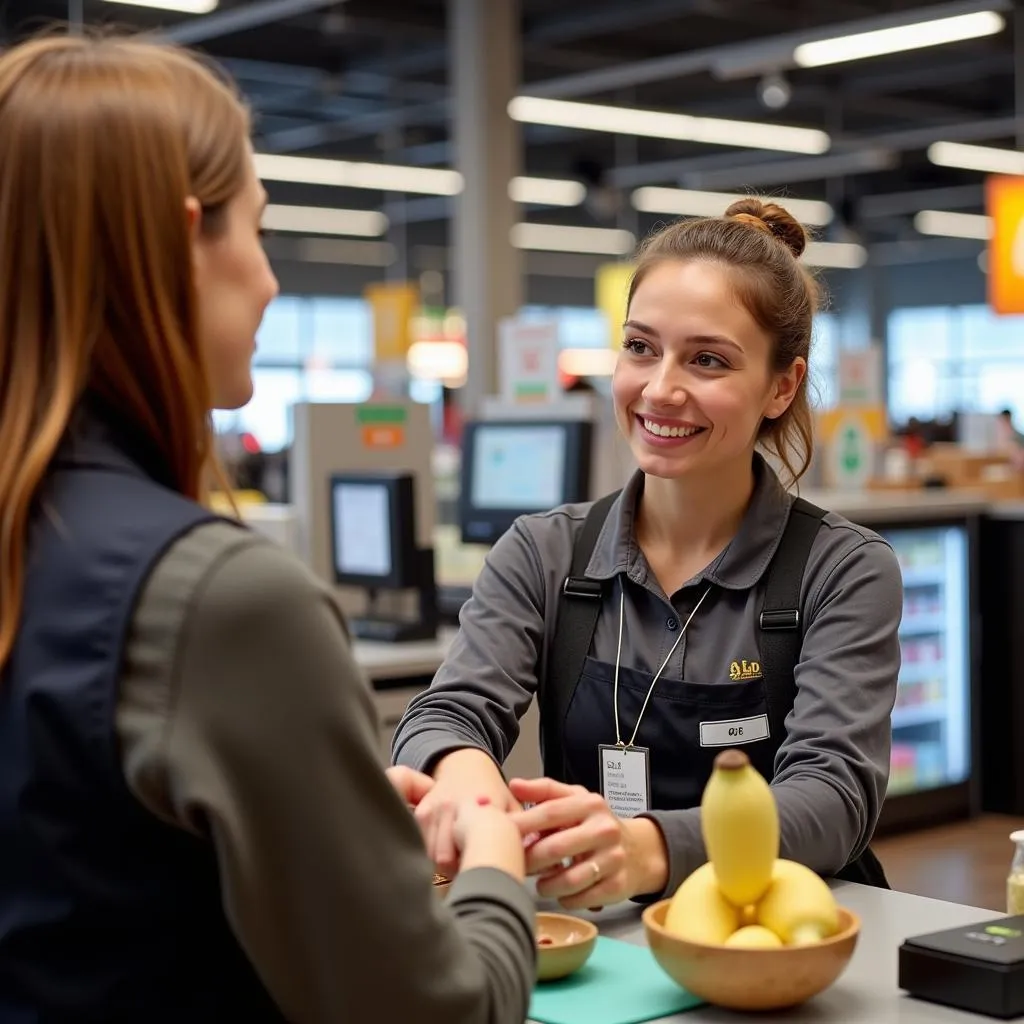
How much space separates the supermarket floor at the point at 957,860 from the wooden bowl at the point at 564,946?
11.3 ft

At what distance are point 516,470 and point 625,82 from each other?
7141 mm

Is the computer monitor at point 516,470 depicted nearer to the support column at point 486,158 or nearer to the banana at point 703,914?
the support column at point 486,158

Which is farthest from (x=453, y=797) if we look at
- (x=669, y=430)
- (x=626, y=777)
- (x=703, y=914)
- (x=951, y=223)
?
(x=951, y=223)

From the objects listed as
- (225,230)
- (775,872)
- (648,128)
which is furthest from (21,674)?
(648,128)

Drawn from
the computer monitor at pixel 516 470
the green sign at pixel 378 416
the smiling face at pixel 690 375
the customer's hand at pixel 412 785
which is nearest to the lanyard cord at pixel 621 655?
the smiling face at pixel 690 375

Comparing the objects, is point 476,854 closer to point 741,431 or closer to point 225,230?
point 225,230

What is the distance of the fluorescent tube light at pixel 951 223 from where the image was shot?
1969cm

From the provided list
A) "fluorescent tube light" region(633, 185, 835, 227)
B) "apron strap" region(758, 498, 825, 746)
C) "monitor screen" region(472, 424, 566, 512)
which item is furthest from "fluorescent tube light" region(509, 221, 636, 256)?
"apron strap" region(758, 498, 825, 746)

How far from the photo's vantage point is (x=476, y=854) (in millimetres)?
1257

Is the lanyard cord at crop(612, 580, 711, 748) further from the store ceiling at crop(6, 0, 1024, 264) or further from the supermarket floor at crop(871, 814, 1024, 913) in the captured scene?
the store ceiling at crop(6, 0, 1024, 264)

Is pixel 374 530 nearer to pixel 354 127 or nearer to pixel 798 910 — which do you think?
pixel 798 910

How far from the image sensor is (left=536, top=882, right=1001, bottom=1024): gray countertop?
1391 mm

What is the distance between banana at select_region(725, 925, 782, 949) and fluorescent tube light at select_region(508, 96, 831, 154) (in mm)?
8345

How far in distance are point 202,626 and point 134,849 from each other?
0.16 meters
